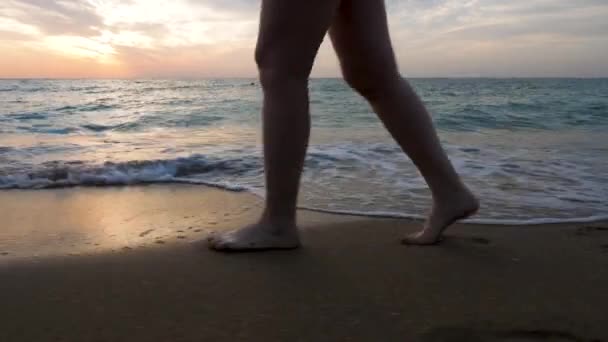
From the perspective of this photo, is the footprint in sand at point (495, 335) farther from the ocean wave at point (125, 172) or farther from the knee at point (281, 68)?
the ocean wave at point (125, 172)

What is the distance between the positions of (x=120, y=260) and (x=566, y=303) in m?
1.29

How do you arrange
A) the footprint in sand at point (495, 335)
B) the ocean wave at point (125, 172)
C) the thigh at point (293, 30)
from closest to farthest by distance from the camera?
the footprint in sand at point (495, 335) → the thigh at point (293, 30) → the ocean wave at point (125, 172)

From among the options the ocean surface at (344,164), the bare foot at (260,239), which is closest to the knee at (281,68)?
the bare foot at (260,239)

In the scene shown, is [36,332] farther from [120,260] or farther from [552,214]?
[552,214]

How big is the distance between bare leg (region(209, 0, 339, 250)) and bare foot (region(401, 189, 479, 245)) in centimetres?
50

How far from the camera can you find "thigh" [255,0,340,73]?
1.72 m

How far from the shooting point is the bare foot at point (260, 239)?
6.18ft

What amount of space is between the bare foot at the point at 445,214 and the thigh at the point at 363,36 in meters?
0.51

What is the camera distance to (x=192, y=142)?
605 cm

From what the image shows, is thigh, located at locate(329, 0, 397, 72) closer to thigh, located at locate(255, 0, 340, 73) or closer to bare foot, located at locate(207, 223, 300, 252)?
thigh, located at locate(255, 0, 340, 73)

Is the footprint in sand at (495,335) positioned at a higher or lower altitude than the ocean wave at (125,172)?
lower

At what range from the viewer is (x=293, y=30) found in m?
1.74

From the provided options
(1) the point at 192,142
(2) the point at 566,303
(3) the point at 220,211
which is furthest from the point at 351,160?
(2) the point at 566,303

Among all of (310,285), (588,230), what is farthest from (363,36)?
(588,230)
